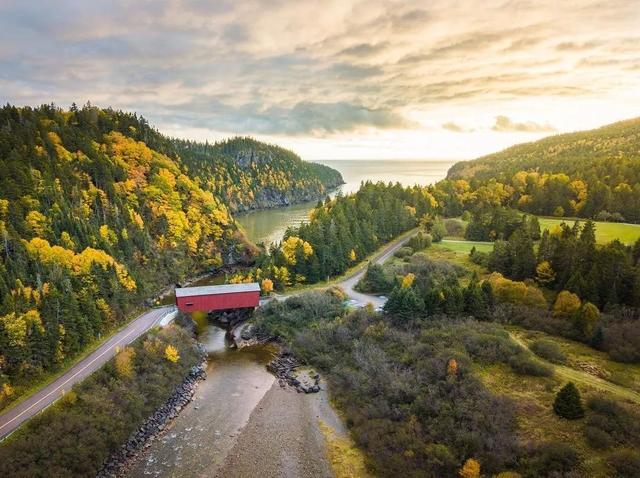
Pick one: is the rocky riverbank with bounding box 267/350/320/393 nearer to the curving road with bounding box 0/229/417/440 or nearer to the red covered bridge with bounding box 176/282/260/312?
the red covered bridge with bounding box 176/282/260/312

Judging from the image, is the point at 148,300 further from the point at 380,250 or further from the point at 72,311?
the point at 380,250

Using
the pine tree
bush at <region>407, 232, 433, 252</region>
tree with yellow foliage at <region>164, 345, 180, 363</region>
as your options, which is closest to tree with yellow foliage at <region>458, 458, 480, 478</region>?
the pine tree

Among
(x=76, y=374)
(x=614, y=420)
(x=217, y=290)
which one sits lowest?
(x=614, y=420)

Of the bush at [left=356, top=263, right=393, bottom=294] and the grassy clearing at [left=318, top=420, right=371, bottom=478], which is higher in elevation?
the bush at [left=356, top=263, right=393, bottom=294]

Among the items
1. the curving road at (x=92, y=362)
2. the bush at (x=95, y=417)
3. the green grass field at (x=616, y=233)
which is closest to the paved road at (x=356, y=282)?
the curving road at (x=92, y=362)

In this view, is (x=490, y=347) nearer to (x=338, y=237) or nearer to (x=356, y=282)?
(x=356, y=282)

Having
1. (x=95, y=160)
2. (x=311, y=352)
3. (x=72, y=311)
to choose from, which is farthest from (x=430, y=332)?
(x=95, y=160)

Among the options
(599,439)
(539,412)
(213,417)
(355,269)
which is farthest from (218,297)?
(599,439)
